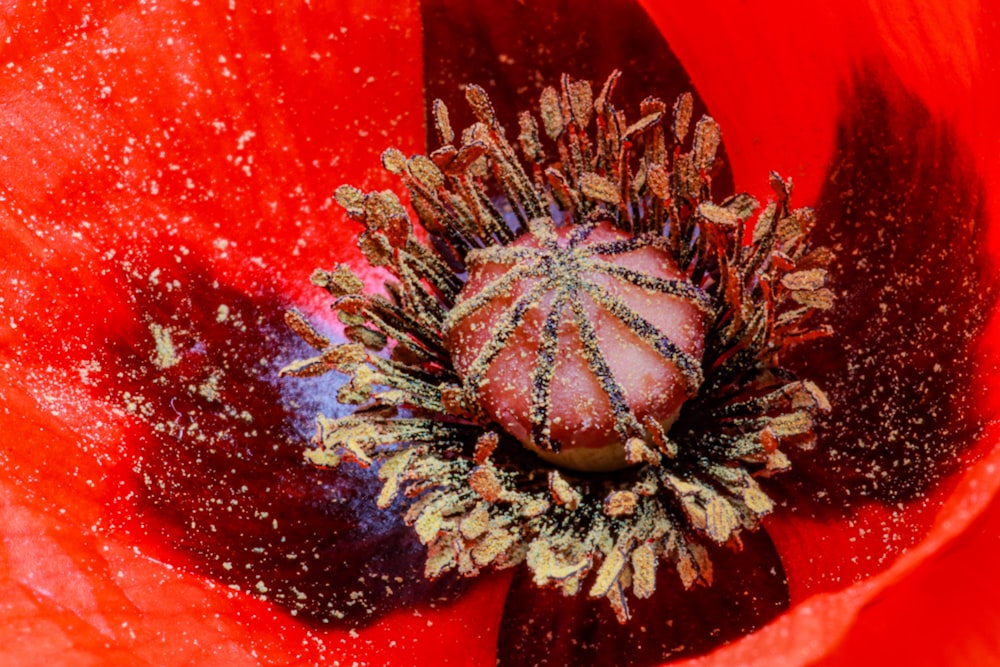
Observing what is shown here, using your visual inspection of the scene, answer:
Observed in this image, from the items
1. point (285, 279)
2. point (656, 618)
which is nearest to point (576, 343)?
point (656, 618)

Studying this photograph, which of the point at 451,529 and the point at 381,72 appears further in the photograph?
the point at 381,72

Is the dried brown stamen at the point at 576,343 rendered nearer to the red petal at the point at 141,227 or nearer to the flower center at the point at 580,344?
the flower center at the point at 580,344

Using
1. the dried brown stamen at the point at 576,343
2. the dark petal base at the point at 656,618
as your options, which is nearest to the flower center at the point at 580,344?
the dried brown stamen at the point at 576,343

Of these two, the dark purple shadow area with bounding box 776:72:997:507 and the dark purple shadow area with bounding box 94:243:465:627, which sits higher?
the dark purple shadow area with bounding box 94:243:465:627

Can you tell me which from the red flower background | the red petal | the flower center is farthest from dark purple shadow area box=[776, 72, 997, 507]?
the red petal

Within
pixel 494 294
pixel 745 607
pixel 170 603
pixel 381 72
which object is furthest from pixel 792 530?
pixel 381 72

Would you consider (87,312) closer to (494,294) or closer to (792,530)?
(494,294)

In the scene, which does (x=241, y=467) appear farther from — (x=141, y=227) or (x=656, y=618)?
(x=656, y=618)

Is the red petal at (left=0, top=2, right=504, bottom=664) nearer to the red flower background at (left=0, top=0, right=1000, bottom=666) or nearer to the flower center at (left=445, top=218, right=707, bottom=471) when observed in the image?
the red flower background at (left=0, top=0, right=1000, bottom=666)
